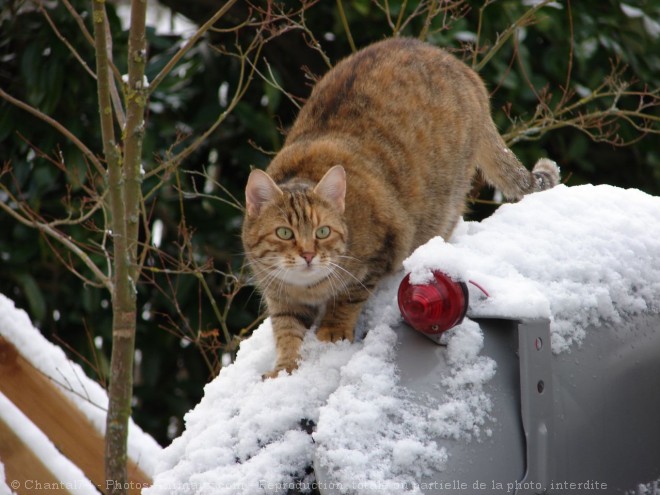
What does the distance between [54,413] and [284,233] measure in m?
1.02

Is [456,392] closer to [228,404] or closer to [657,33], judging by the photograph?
[228,404]

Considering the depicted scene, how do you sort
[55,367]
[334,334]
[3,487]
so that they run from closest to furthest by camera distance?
[334,334] → [3,487] → [55,367]

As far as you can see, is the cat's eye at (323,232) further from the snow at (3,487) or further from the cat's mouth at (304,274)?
the snow at (3,487)

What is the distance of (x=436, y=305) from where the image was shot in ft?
6.61

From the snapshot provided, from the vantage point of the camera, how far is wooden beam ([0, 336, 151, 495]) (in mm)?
3156

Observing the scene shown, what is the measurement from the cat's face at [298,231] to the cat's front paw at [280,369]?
1.75ft

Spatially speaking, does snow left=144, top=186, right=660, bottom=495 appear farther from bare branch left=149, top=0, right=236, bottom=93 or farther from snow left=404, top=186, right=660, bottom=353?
bare branch left=149, top=0, right=236, bottom=93

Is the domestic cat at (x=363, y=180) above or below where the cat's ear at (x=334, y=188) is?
below

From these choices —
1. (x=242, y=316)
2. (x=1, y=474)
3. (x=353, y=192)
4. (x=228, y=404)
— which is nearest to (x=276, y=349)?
(x=228, y=404)

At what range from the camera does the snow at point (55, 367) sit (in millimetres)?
3164

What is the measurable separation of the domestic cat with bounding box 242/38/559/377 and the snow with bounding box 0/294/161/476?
27.9 inches

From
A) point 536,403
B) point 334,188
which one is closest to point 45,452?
point 334,188

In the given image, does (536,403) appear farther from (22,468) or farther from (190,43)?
(22,468)

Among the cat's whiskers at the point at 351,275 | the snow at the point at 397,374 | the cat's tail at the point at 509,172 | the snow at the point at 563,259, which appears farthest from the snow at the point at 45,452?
the cat's tail at the point at 509,172
